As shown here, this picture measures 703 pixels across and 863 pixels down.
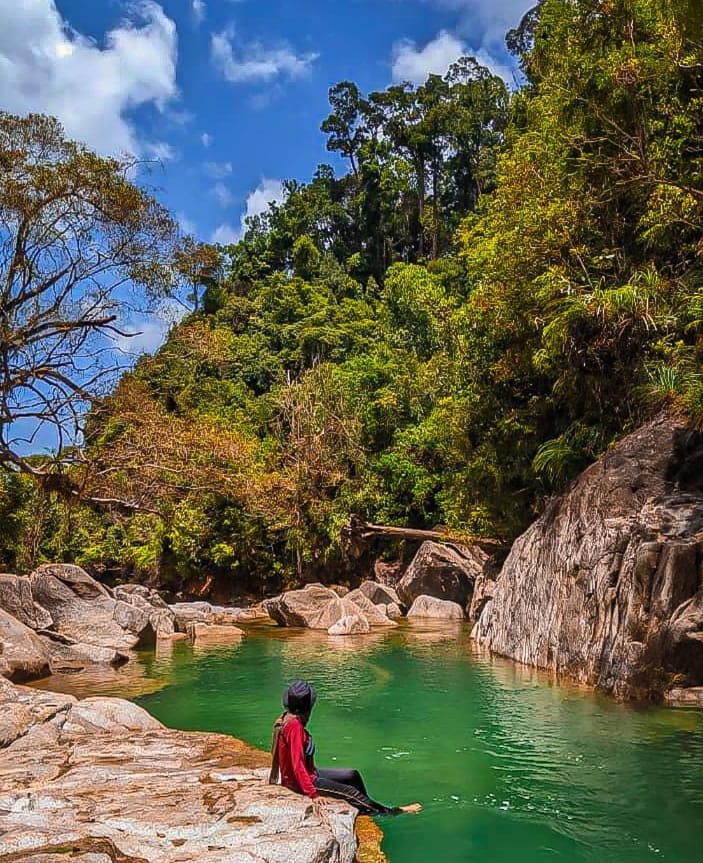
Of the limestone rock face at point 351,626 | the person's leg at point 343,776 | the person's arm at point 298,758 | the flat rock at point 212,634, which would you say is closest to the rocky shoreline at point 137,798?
the person's arm at point 298,758

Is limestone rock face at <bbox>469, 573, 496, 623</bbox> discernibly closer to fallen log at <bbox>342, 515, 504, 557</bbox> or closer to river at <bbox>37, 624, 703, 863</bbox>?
fallen log at <bbox>342, 515, 504, 557</bbox>

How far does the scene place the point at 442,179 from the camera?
5350 centimetres

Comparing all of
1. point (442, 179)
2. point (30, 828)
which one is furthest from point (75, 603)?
point (442, 179)

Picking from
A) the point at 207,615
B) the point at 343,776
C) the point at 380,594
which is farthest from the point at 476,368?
the point at 343,776

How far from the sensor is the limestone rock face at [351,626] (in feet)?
61.8

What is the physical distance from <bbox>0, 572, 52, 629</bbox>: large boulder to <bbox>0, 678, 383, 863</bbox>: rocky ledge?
7.76 m

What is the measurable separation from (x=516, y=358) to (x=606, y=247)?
306 centimetres

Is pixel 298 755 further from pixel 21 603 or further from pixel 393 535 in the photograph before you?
pixel 393 535

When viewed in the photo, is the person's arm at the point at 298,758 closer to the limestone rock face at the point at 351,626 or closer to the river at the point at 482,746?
the river at the point at 482,746

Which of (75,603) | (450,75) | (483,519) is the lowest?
(75,603)

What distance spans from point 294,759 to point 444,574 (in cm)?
1892

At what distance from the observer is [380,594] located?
23938 mm

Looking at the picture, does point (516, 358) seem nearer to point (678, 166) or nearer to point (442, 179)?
point (678, 166)

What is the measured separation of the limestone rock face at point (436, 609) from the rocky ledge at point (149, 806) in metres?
15.1
